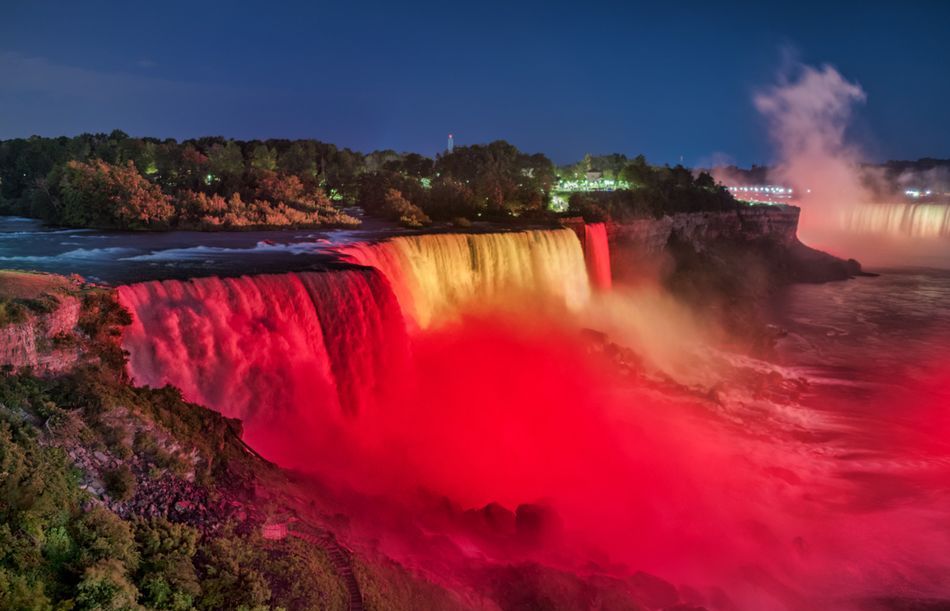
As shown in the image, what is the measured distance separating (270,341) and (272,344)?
0.06 meters

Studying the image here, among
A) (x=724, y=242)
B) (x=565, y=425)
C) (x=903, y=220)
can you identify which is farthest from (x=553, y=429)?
(x=903, y=220)

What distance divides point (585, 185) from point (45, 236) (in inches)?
1884

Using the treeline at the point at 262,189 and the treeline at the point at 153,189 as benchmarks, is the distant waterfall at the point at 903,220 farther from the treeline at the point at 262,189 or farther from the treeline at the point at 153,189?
the treeline at the point at 153,189

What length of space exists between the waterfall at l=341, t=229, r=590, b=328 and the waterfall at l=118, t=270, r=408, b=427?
2.99 m

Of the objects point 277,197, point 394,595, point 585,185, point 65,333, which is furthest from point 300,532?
point 585,185

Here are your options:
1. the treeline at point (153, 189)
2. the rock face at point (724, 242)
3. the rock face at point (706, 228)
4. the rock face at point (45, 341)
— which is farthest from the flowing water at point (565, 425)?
the rock face at point (706, 228)

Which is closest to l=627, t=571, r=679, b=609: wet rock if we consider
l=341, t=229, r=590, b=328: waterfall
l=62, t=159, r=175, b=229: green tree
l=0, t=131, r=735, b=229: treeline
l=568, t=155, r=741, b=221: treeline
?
l=341, t=229, r=590, b=328: waterfall

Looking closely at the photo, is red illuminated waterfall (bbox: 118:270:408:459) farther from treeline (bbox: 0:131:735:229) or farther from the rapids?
treeline (bbox: 0:131:735:229)

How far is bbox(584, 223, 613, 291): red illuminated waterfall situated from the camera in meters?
28.9

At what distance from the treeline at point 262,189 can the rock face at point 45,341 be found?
624 inches

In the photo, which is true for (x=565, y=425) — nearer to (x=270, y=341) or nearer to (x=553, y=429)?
(x=553, y=429)

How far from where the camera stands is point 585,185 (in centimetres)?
6066

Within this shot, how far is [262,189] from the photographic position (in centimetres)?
2822

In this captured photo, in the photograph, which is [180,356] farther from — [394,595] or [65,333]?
[394,595]
